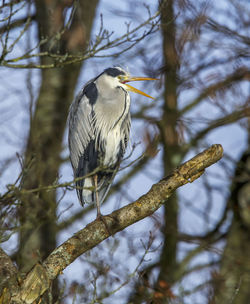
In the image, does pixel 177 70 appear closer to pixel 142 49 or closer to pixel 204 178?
pixel 142 49

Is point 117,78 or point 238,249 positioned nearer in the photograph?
point 117,78

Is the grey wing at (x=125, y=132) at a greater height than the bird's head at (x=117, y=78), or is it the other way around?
the bird's head at (x=117, y=78)

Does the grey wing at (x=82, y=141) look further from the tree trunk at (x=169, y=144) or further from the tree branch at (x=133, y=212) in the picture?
the tree branch at (x=133, y=212)

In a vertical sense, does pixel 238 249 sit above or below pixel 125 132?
below

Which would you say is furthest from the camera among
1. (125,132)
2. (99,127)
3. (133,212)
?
(125,132)

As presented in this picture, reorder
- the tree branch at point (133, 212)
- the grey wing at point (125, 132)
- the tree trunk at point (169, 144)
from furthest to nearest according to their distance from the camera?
the tree trunk at point (169, 144) → the grey wing at point (125, 132) → the tree branch at point (133, 212)

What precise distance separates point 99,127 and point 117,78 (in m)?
0.45

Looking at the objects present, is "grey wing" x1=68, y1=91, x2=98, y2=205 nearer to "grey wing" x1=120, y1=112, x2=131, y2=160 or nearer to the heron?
the heron

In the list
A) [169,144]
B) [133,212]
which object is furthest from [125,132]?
[133,212]

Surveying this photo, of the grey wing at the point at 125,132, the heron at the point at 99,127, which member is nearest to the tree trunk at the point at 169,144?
the heron at the point at 99,127

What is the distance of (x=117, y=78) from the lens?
3.66 meters

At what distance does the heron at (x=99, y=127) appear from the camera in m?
3.42

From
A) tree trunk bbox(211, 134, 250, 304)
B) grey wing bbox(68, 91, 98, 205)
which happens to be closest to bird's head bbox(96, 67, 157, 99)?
grey wing bbox(68, 91, 98, 205)

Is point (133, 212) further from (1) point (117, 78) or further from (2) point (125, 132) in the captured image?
(1) point (117, 78)
